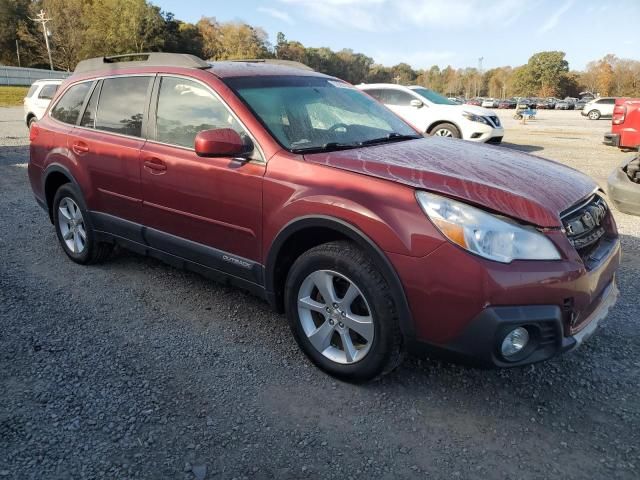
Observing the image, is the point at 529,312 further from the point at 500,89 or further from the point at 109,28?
the point at 500,89

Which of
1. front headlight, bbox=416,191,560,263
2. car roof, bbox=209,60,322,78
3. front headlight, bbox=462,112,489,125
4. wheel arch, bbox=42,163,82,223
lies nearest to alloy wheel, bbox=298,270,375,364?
front headlight, bbox=416,191,560,263

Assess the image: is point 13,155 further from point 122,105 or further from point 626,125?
point 626,125

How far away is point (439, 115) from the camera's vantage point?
11781mm

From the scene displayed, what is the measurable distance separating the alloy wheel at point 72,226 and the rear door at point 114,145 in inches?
15.7

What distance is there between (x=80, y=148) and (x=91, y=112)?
1.07ft

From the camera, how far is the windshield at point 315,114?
3.17 meters

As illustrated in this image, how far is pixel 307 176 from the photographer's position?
2785mm

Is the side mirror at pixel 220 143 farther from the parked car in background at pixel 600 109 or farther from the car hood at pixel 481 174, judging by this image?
the parked car in background at pixel 600 109

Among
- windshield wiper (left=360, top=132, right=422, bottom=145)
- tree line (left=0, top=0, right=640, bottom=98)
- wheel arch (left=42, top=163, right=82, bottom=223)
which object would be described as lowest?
wheel arch (left=42, top=163, right=82, bottom=223)

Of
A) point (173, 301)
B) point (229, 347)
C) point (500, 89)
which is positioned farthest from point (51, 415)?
point (500, 89)

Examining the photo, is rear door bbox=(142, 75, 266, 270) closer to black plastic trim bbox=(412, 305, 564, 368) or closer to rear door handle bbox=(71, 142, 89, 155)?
rear door handle bbox=(71, 142, 89, 155)

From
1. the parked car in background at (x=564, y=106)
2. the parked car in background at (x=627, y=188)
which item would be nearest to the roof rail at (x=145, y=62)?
the parked car in background at (x=627, y=188)

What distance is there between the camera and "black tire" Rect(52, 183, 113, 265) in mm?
4348

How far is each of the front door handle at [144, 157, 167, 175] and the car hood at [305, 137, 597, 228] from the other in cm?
117
